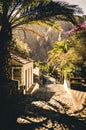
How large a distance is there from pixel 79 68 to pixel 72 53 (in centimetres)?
138

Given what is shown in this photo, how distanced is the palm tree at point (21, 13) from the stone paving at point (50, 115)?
2441 millimetres

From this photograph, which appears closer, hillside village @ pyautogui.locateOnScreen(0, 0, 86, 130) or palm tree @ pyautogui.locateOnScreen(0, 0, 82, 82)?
hillside village @ pyautogui.locateOnScreen(0, 0, 86, 130)

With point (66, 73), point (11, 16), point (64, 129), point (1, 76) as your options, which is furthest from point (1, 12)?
point (66, 73)

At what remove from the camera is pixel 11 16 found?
Answer: 49.9 ft

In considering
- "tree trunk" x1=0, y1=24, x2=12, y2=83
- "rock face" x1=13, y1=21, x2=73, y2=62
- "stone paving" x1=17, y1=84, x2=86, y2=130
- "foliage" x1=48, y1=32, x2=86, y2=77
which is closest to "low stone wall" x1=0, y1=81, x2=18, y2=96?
"tree trunk" x1=0, y1=24, x2=12, y2=83

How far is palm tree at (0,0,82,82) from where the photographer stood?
13898 millimetres

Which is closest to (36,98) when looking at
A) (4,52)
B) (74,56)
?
(4,52)

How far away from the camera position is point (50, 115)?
11703mm

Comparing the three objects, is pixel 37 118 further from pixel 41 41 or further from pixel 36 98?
pixel 41 41

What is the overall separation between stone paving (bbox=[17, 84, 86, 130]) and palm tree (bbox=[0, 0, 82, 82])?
2.44m

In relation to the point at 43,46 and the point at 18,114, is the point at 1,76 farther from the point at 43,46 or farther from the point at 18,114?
the point at 43,46

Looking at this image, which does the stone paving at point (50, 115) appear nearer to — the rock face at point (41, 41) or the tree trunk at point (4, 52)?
the tree trunk at point (4, 52)

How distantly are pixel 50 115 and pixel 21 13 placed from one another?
6.03 metres

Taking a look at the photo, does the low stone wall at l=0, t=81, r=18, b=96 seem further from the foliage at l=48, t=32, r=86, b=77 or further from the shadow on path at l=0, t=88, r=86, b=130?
the foliage at l=48, t=32, r=86, b=77
